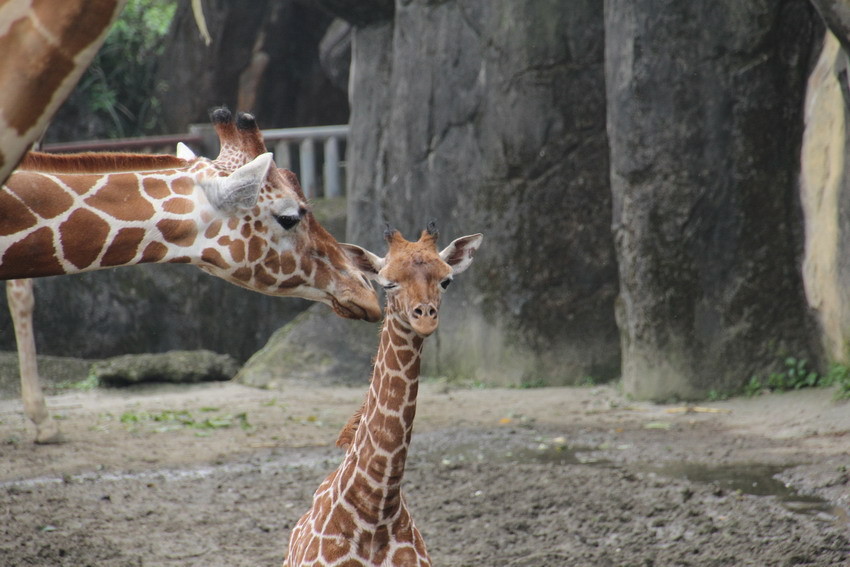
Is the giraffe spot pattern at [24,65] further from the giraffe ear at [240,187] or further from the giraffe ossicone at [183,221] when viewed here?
the giraffe ear at [240,187]

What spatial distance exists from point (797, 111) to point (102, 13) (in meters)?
6.92

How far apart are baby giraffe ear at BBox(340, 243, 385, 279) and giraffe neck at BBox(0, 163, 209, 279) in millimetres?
597

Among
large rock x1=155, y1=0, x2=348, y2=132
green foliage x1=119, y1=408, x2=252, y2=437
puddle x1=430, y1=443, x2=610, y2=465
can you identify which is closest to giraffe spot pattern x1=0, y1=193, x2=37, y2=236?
puddle x1=430, y1=443, x2=610, y2=465

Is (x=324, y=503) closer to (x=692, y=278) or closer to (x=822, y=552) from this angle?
(x=822, y=552)

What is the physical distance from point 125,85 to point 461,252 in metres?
14.6

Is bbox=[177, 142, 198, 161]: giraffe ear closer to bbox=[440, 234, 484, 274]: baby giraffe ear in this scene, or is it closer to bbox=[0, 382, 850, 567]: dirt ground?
bbox=[440, 234, 484, 274]: baby giraffe ear

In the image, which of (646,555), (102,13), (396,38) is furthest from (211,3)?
(102,13)

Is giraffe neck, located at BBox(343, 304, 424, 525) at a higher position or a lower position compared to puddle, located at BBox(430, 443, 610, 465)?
higher

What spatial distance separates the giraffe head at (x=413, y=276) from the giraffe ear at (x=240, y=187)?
1.52 ft

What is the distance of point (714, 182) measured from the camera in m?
7.98

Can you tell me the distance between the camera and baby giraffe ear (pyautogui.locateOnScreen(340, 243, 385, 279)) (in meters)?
3.84

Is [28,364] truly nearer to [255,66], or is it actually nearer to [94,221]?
[94,221]

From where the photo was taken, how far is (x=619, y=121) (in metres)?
8.25

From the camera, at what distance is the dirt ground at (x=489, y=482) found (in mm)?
5070
